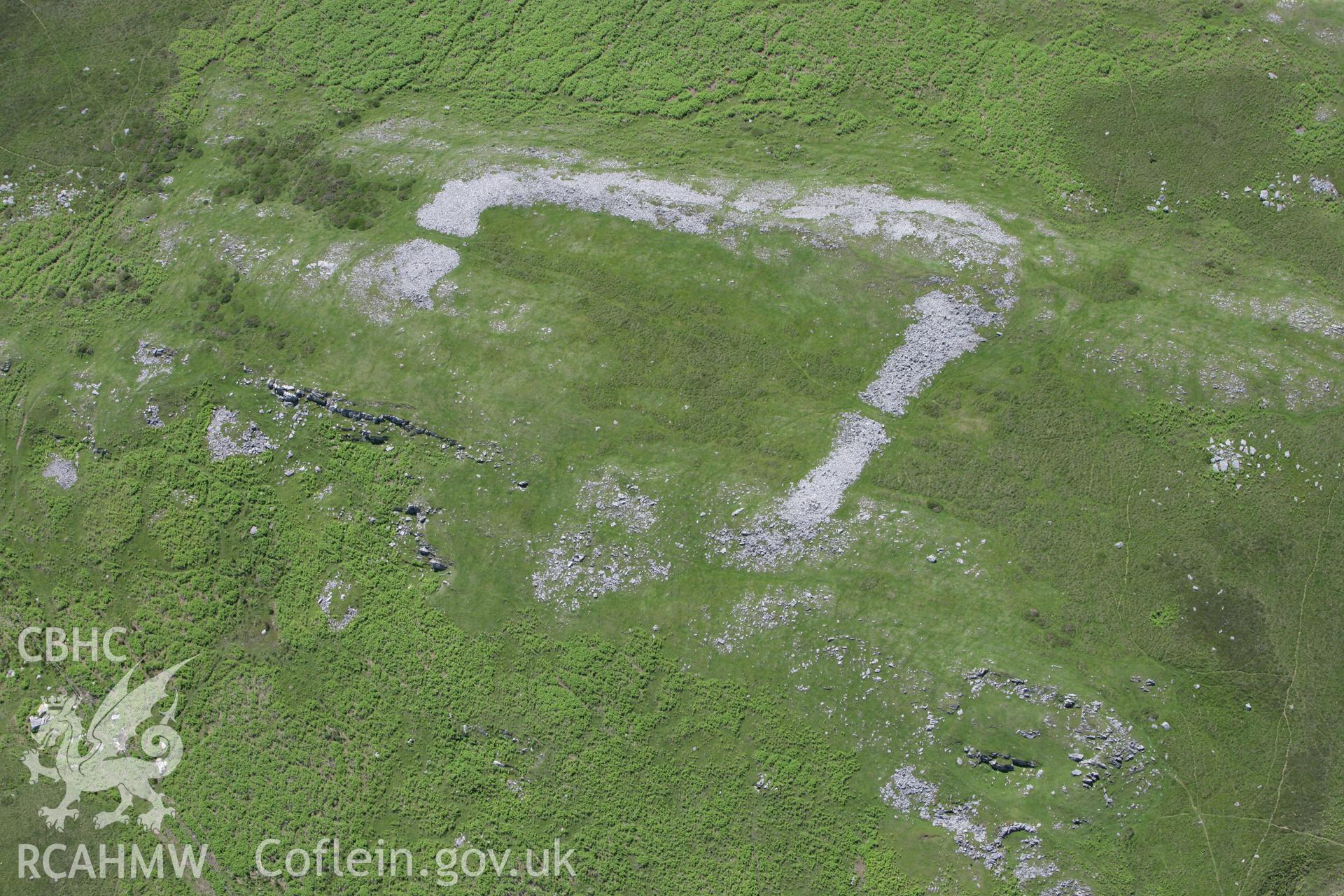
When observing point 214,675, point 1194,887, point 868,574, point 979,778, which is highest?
point 868,574

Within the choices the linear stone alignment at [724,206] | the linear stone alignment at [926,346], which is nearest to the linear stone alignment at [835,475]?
the linear stone alignment at [926,346]

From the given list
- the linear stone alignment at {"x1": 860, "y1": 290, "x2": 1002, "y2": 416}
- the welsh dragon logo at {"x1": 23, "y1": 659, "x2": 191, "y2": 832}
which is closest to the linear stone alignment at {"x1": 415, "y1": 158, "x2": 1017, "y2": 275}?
the linear stone alignment at {"x1": 860, "y1": 290, "x2": 1002, "y2": 416}

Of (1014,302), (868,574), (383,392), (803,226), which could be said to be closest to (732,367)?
(803,226)

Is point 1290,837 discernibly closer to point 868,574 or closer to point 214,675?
point 868,574

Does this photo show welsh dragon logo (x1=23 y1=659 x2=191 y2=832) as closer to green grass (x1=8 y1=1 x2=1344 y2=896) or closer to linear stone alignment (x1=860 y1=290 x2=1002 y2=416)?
green grass (x1=8 y1=1 x2=1344 y2=896)

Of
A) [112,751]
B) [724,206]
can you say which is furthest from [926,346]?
[112,751]

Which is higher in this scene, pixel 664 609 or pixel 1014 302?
pixel 1014 302

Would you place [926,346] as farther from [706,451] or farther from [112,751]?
[112,751]

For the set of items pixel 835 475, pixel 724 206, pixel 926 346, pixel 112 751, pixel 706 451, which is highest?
pixel 724 206

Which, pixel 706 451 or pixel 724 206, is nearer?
pixel 706 451
